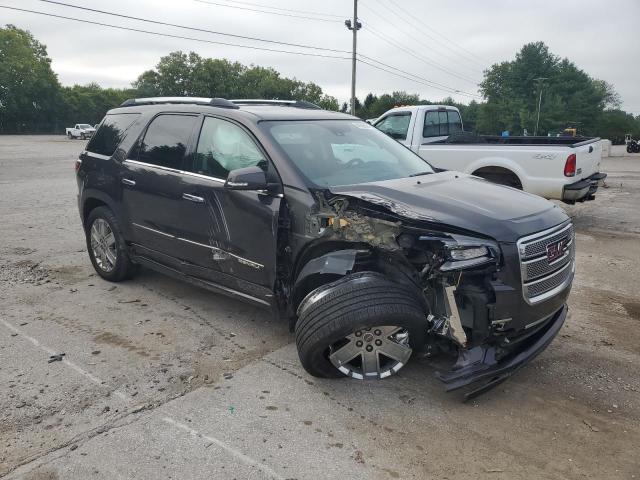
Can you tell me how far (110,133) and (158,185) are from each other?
131 centimetres

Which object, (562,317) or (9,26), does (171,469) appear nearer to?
(562,317)

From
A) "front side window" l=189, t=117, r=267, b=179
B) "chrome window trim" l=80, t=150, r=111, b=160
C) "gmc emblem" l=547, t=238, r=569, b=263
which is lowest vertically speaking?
"gmc emblem" l=547, t=238, r=569, b=263

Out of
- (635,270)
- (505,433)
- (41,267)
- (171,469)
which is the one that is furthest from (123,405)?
(635,270)

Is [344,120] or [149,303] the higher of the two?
[344,120]

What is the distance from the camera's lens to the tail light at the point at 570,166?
7805 mm

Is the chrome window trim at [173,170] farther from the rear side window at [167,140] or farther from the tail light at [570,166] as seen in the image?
the tail light at [570,166]

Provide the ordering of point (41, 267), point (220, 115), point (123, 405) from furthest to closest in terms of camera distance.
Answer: point (41, 267) < point (220, 115) < point (123, 405)

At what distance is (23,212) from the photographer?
9.72 metres

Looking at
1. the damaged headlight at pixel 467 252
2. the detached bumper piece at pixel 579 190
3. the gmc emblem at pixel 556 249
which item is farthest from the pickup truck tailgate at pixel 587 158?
the damaged headlight at pixel 467 252

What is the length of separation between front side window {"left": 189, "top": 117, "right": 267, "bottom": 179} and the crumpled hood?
2.64ft

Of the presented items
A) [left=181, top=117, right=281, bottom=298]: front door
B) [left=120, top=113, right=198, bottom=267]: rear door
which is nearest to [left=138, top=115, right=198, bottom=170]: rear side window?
[left=120, top=113, right=198, bottom=267]: rear door

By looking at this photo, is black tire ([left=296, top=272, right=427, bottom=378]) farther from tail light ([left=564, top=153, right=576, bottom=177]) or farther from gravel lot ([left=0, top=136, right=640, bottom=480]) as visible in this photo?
tail light ([left=564, top=153, right=576, bottom=177])

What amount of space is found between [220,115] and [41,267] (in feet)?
11.0

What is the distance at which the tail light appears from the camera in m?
7.80
